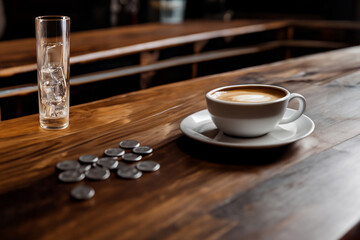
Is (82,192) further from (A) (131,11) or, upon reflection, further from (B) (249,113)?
(A) (131,11)

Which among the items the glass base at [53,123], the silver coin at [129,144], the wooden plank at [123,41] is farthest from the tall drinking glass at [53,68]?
the wooden plank at [123,41]

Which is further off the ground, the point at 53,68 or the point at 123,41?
the point at 53,68

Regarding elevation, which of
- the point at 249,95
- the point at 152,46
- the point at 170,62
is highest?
the point at 249,95

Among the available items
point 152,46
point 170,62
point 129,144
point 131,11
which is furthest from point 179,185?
point 131,11

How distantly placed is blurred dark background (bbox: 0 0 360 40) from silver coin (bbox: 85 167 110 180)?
7.77 feet

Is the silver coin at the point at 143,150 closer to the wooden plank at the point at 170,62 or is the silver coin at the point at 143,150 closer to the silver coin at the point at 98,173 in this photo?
the silver coin at the point at 98,173

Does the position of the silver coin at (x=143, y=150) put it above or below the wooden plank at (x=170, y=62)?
above

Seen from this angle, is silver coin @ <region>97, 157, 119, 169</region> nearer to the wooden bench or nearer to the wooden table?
the wooden table

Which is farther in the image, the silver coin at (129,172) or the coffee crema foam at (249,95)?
the coffee crema foam at (249,95)

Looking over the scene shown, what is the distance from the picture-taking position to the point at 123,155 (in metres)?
0.76

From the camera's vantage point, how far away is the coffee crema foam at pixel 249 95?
2.79 ft

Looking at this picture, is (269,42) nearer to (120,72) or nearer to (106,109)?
(120,72)

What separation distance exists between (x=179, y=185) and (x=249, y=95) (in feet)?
0.94

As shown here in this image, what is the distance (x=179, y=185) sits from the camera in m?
0.67
